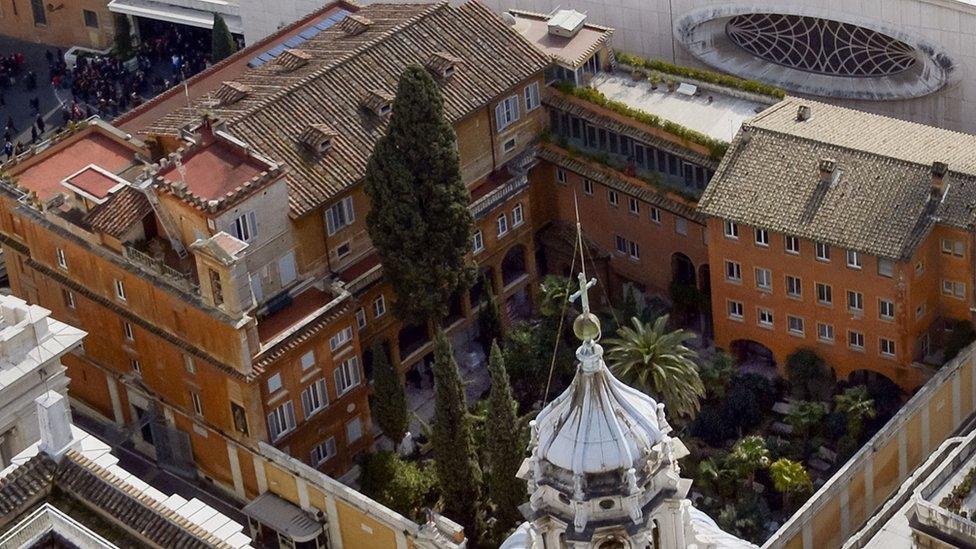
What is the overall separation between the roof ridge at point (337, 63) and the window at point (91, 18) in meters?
39.1

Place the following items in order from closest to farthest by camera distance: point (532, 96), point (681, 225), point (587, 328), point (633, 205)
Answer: point (587, 328)
point (681, 225)
point (633, 205)
point (532, 96)

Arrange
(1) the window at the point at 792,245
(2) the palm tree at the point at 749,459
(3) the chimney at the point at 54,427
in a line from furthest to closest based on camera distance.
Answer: (1) the window at the point at 792,245 → (2) the palm tree at the point at 749,459 → (3) the chimney at the point at 54,427

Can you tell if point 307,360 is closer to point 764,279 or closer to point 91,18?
point 764,279

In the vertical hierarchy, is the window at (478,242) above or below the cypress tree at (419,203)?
below

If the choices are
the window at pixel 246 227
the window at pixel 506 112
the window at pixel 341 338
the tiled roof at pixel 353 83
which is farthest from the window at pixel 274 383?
the window at pixel 506 112

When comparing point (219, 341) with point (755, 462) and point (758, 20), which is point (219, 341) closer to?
point (755, 462)

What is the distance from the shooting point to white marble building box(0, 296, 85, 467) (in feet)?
318

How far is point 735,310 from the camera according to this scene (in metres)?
112

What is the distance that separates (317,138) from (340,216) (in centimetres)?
379

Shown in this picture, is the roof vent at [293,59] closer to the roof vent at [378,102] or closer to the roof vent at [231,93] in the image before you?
the roof vent at [231,93]

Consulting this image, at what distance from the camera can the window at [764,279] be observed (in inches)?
4306

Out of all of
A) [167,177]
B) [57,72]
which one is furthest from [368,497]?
[57,72]

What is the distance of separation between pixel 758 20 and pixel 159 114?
1221 inches

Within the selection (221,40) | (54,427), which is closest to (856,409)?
(54,427)
